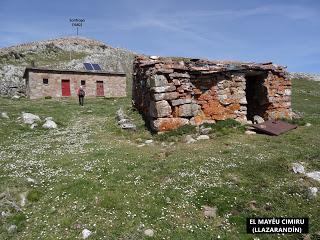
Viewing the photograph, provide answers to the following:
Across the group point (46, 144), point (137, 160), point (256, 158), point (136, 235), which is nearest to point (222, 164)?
point (256, 158)

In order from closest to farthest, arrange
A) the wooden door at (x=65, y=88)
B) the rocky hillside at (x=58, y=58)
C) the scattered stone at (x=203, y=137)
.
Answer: the scattered stone at (x=203, y=137), the wooden door at (x=65, y=88), the rocky hillside at (x=58, y=58)

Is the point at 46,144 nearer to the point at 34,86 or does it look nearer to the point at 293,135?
the point at 293,135

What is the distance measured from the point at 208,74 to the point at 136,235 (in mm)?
15028

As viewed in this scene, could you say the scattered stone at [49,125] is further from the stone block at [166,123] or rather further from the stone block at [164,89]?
the stone block at [164,89]

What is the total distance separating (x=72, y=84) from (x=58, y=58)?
27.2m

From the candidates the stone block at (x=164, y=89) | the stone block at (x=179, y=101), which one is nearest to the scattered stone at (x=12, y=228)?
the stone block at (x=164, y=89)

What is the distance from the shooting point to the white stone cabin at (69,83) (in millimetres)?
53094

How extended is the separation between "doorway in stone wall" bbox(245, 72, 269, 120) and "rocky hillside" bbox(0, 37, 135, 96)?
4287 cm

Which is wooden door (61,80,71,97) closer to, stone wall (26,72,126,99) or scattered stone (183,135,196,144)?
stone wall (26,72,126,99)

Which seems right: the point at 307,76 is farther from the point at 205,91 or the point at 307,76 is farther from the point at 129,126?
the point at 129,126

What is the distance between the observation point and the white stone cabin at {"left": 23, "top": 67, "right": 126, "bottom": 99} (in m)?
53.1

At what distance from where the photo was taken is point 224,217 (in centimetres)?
1248

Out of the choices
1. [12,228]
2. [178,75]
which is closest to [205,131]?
[178,75]

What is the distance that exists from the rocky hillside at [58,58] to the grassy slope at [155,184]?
140ft
